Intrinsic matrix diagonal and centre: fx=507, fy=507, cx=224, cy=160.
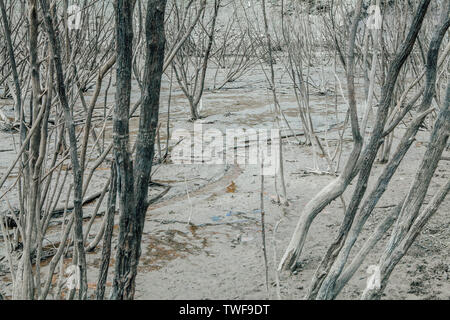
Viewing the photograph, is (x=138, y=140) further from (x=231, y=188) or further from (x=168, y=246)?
(x=231, y=188)

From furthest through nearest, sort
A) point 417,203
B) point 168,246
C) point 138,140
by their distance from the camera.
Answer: point 168,246 → point 417,203 → point 138,140

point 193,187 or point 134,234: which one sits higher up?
point 134,234

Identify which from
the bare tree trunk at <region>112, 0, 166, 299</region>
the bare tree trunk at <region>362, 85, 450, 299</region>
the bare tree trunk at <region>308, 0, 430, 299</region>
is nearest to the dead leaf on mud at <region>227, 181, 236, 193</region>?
the bare tree trunk at <region>308, 0, 430, 299</region>

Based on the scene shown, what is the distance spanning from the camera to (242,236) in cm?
284

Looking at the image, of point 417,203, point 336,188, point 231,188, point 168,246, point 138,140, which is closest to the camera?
point 138,140

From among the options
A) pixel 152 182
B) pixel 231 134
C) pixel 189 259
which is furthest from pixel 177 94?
pixel 189 259

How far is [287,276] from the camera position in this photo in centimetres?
233

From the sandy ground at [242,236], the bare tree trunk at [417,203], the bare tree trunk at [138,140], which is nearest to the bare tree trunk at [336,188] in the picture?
the sandy ground at [242,236]

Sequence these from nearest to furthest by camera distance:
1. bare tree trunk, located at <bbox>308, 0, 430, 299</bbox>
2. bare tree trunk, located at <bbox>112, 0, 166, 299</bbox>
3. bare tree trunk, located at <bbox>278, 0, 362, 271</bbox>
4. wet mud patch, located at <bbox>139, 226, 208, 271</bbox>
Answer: bare tree trunk, located at <bbox>112, 0, 166, 299</bbox>
bare tree trunk, located at <bbox>308, 0, 430, 299</bbox>
bare tree trunk, located at <bbox>278, 0, 362, 271</bbox>
wet mud patch, located at <bbox>139, 226, 208, 271</bbox>

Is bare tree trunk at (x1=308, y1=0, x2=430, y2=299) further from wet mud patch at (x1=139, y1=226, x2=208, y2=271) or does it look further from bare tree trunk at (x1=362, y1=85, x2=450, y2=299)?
wet mud patch at (x1=139, y1=226, x2=208, y2=271)

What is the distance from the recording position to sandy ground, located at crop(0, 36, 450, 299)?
222 centimetres

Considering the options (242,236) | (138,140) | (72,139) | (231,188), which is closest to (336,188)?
(242,236)
